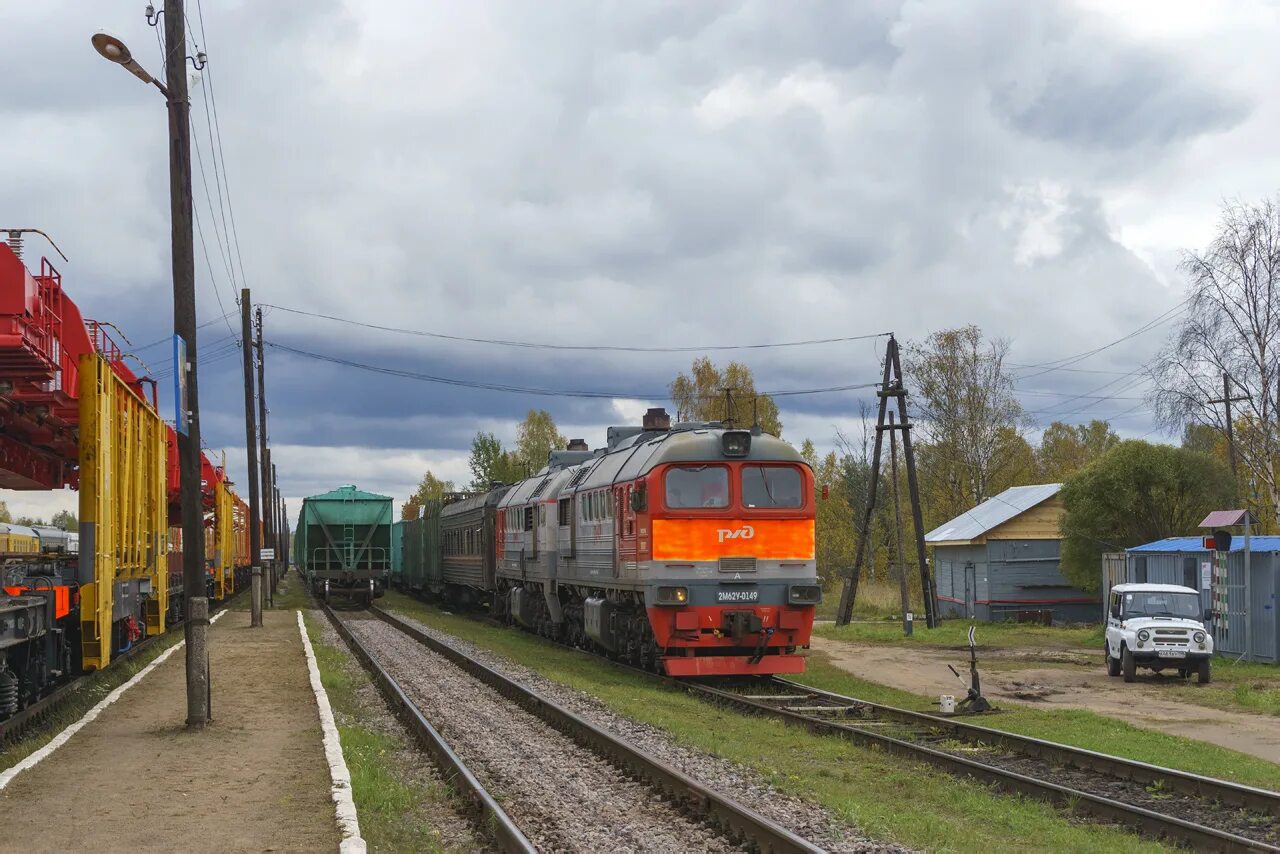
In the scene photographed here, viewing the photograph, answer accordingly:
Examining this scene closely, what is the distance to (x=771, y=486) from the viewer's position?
18.5 meters

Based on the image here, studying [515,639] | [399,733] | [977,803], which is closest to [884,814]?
[977,803]

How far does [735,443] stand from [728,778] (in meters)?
8.25

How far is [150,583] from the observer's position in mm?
17062

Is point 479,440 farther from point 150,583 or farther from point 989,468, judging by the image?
point 150,583

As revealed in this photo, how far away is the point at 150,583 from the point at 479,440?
227 feet

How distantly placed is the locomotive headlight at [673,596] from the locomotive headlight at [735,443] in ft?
7.03

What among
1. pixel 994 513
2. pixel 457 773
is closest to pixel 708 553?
pixel 457 773

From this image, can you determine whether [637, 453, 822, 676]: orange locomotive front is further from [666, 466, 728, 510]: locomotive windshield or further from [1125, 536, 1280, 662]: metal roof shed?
[1125, 536, 1280, 662]: metal roof shed

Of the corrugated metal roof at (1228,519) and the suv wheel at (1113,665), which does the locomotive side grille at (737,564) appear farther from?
the corrugated metal roof at (1228,519)

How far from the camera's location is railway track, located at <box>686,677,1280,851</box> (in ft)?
30.2

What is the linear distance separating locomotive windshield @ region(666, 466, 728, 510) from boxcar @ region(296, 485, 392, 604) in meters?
23.7

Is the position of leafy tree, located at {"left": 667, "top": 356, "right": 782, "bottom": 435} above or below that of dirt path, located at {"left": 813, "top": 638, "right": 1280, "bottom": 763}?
above

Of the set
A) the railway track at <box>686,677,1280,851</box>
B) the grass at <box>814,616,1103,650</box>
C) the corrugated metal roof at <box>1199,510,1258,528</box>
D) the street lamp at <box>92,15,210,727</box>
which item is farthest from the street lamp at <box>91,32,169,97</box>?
the grass at <box>814,616,1103,650</box>

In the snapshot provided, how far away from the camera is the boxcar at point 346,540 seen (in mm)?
39656
